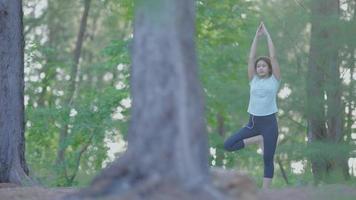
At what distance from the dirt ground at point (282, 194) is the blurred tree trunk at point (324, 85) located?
3.52 metres

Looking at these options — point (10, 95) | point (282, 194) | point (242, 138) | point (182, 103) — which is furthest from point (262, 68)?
point (10, 95)

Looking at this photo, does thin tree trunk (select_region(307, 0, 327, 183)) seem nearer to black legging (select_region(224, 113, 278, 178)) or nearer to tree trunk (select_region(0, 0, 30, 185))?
black legging (select_region(224, 113, 278, 178))

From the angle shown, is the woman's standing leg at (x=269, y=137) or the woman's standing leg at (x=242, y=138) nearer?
the woman's standing leg at (x=269, y=137)

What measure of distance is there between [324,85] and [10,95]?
5.15m

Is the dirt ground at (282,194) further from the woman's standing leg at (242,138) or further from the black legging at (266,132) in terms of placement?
the woman's standing leg at (242,138)

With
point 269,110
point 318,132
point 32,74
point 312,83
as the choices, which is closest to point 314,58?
point 312,83

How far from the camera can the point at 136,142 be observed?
6.46 m

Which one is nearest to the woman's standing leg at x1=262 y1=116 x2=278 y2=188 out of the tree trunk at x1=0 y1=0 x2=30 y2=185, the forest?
the forest

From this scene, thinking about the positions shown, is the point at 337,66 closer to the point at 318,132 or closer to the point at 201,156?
the point at 318,132

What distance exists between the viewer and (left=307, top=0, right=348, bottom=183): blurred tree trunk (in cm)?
1258

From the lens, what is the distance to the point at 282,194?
8531 mm

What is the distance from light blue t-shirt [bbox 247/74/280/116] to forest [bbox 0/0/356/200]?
3.07 feet

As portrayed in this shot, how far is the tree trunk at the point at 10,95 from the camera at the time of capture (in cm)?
1070

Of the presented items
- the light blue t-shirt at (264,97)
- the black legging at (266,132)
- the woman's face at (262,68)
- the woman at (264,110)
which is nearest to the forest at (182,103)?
the black legging at (266,132)
